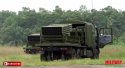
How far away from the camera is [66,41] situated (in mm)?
26672

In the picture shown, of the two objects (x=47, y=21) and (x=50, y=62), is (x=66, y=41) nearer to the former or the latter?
(x=50, y=62)

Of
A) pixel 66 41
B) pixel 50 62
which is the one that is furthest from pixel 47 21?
pixel 50 62

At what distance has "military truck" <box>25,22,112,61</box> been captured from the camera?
26.4m

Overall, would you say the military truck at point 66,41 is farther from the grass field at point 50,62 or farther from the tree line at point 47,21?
the tree line at point 47,21

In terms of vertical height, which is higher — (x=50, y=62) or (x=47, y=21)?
(x=47, y=21)

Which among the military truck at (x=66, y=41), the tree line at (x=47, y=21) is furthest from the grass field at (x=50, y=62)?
the tree line at (x=47, y=21)

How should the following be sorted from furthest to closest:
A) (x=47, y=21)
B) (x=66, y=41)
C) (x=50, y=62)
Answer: (x=47, y=21) < (x=66, y=41) < (x=50, y=62)

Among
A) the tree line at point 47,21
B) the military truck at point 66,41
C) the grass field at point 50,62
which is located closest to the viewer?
the grass field at point 50,62

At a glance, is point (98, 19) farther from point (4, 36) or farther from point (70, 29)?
point (70, 29)

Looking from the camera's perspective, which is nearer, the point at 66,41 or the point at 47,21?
the point at 66,41

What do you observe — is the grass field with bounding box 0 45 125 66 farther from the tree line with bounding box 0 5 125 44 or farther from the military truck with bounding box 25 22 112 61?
the tree line with bounding box 0 5 125 44

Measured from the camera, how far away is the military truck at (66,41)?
86.5 ft

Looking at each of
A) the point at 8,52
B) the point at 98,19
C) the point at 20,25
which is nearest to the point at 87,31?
the point at 8,52

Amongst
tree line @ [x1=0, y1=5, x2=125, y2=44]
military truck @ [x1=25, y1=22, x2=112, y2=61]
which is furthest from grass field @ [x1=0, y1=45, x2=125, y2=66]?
tree line @ [x1=0, y1=5, x2=125, y2=44]
